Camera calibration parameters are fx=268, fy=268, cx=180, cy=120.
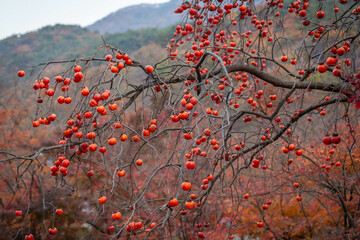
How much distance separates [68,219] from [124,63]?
490cm

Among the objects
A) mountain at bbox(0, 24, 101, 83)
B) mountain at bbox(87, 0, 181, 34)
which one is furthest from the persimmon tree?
mountain at bbox(87, 0, 181, 34)

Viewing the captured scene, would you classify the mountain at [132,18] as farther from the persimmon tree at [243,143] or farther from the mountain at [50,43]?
the persimmon tree at [243,143]

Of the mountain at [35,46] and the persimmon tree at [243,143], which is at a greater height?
the mountain at [35,46]

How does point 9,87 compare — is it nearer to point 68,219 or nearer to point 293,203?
point 68,219

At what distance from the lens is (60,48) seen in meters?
13.6

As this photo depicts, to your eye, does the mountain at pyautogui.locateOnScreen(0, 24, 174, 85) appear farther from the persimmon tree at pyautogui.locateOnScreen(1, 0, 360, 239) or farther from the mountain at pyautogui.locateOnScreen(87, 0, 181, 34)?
the mountain at pyautogui.locateOnScreen(87, 0, 181, 34)

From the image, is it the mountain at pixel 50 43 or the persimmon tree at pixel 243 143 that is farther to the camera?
the mountain at pixel 50 43

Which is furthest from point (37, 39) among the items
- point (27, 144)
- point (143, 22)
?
point (143, 22)

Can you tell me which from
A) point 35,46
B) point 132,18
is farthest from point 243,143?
point 132,18

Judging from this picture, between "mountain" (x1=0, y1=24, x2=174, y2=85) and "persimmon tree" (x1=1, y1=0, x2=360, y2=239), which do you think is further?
"mountain" (x1=0, y1=24, x2=174, y2=85)

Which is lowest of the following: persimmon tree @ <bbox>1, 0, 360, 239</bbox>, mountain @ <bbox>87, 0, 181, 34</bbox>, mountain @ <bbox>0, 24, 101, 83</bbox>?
persimmon tree @ <bbox>1, 0, 360, 239</bbox>

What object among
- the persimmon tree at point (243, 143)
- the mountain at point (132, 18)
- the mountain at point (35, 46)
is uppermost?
the mountain at point (132, 18)

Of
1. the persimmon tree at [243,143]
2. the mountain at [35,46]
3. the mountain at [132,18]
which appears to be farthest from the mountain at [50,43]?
the mountain at [132,18]

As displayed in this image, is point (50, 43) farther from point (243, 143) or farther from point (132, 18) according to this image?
point (132, 18)
